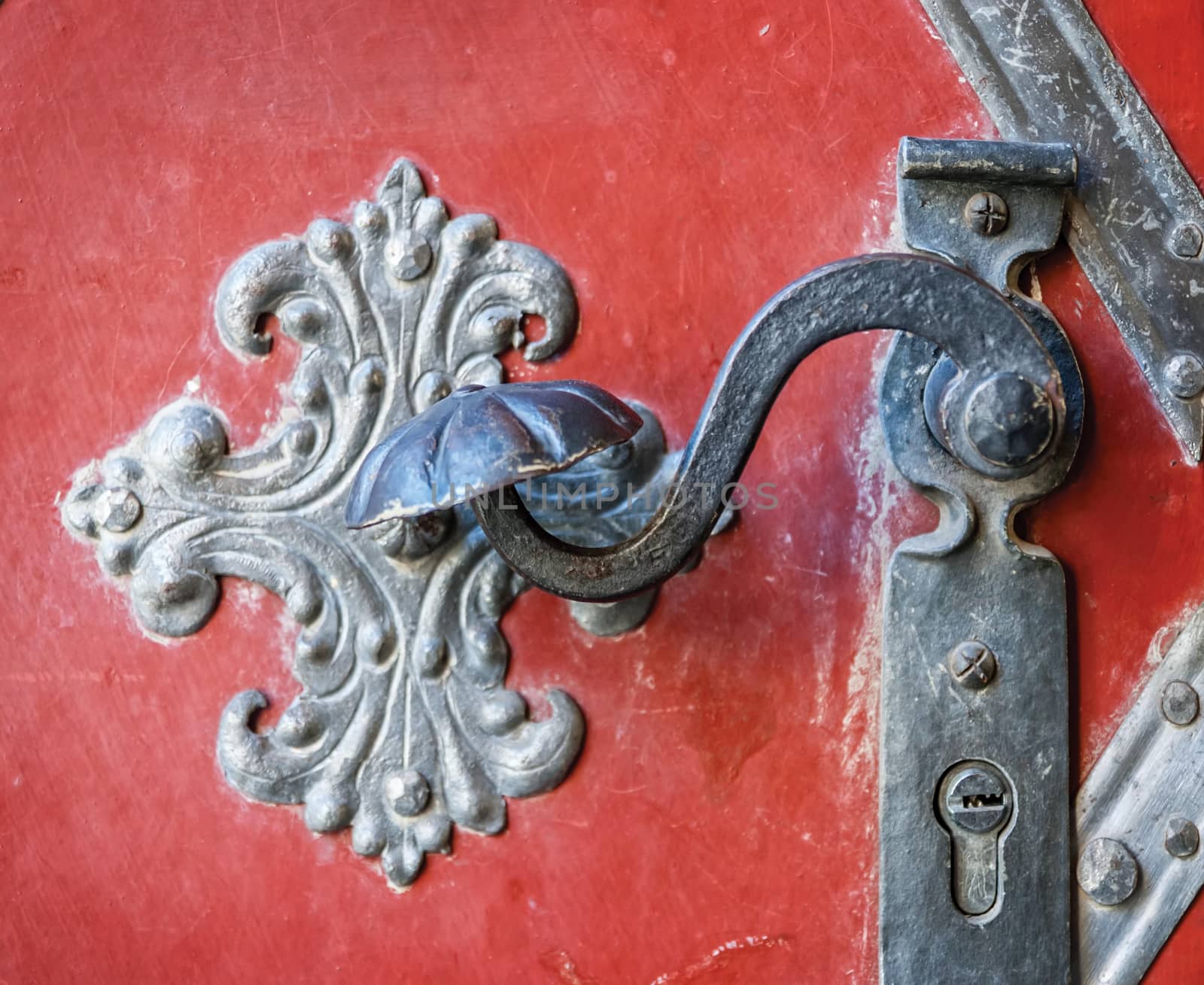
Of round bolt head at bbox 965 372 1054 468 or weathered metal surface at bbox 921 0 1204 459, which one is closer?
round bolt head at bbox 965 372 1054 468

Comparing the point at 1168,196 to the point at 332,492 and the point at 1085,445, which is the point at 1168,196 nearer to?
the point at 1085,445

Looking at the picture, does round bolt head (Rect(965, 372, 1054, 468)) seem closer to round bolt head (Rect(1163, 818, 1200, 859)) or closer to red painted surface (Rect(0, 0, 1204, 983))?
red painted surface (Rect(0, 0, 1204, 983))

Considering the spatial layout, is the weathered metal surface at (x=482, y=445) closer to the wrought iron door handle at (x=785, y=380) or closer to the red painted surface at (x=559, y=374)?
the wrought iron door handle at (x=785, y=380)

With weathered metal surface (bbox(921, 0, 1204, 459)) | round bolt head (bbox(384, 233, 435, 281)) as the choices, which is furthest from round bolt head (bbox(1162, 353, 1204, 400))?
round bolt head (bbox(384, 233, 435, 281))

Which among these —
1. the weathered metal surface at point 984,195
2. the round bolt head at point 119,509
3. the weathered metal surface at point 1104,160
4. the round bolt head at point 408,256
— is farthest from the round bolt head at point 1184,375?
the round bolt head at point 119,509

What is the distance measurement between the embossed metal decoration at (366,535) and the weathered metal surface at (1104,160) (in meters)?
0.29

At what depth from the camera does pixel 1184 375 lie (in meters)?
0.66

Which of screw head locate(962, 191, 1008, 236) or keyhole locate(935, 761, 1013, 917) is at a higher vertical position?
screw head locate(962, 191, 1008, 236)

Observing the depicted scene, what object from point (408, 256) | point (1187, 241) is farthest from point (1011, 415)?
point (408, 256)

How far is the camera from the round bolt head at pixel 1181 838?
659 millimetres

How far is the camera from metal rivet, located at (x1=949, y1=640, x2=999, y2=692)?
639 mm

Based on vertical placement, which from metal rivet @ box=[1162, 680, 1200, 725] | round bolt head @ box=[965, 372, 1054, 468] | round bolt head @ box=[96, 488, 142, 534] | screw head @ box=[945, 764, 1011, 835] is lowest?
metal rivet @ box=[1162, 680, 1200, 725]

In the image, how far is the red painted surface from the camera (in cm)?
63

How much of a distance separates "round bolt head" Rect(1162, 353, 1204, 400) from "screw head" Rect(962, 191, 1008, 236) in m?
0.13
